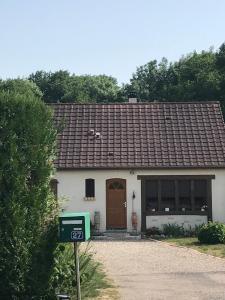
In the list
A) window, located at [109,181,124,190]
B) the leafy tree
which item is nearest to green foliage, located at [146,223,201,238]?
window, located at [109,181,124,190]

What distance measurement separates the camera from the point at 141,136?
28.8m

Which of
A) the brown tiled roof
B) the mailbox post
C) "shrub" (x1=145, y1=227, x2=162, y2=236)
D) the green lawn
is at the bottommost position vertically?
the green lawn

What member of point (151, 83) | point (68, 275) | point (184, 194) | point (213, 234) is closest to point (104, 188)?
point (184, 194)

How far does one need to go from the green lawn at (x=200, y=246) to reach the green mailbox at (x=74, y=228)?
30.4ft

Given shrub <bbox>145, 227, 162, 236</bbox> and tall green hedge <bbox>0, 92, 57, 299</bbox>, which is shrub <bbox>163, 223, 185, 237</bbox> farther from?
tall green hedge <bbox>0, 92, 57, 299</bbox>

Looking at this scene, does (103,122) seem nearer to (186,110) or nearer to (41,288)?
(186,110)

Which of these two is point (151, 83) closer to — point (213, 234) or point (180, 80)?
point (180, 80)

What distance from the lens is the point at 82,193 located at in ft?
88.0

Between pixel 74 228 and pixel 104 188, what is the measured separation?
16.3 m

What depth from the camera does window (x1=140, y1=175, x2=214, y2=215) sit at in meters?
26.5

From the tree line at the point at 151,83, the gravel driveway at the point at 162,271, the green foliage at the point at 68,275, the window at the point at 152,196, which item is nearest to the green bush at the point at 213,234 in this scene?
the gravel driveway at the point at 162,271

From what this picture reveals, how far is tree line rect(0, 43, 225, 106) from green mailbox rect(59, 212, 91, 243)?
35.5 m

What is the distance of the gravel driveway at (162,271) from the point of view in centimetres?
1257

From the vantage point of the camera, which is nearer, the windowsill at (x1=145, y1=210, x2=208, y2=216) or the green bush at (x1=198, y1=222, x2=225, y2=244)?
the green bush at (x1=198, y1=222, x2=225, y2=244)
